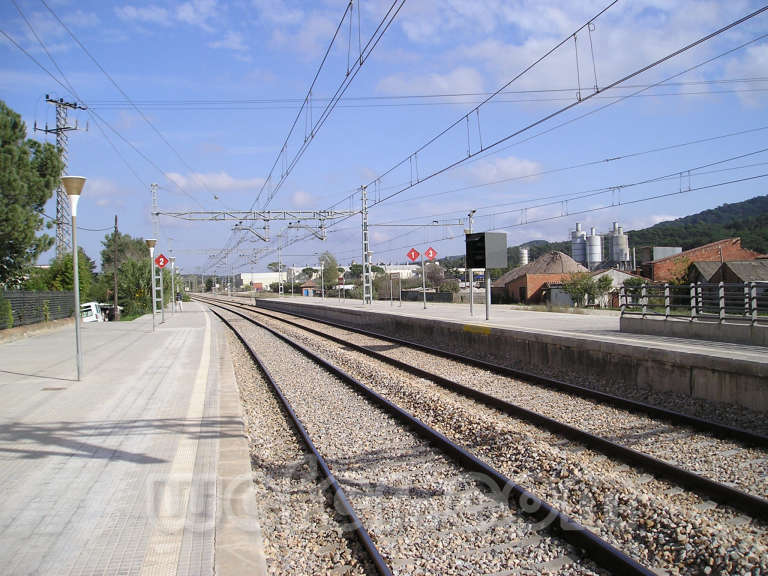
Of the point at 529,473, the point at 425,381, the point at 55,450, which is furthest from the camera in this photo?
the point at 425,381

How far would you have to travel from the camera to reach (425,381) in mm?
13141

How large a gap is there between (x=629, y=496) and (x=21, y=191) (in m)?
25.7

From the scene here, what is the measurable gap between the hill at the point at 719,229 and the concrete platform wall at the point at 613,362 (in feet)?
168

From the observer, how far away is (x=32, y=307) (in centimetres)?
2633

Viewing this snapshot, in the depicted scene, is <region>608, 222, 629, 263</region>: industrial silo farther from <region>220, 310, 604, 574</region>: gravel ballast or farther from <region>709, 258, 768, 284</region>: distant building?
<region>220, 310, 604, 574</region>: gravel ballast

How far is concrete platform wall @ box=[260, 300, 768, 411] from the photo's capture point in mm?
9508

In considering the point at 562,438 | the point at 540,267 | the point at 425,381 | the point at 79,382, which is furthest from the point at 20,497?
the point at 540,267

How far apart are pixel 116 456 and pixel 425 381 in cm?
746

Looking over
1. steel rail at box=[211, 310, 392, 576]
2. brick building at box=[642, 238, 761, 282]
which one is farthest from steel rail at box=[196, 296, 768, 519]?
brick building at box=[642, 238, 761, 282]

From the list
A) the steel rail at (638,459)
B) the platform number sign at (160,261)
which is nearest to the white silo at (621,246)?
the platform number sign at (160,261)

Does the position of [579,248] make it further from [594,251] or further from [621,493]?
[621,493]

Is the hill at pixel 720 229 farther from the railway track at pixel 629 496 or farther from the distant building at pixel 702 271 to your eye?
the railway track at pixel 629 496

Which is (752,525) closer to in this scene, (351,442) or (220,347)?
(351,442)

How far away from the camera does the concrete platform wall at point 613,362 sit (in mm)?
9508
